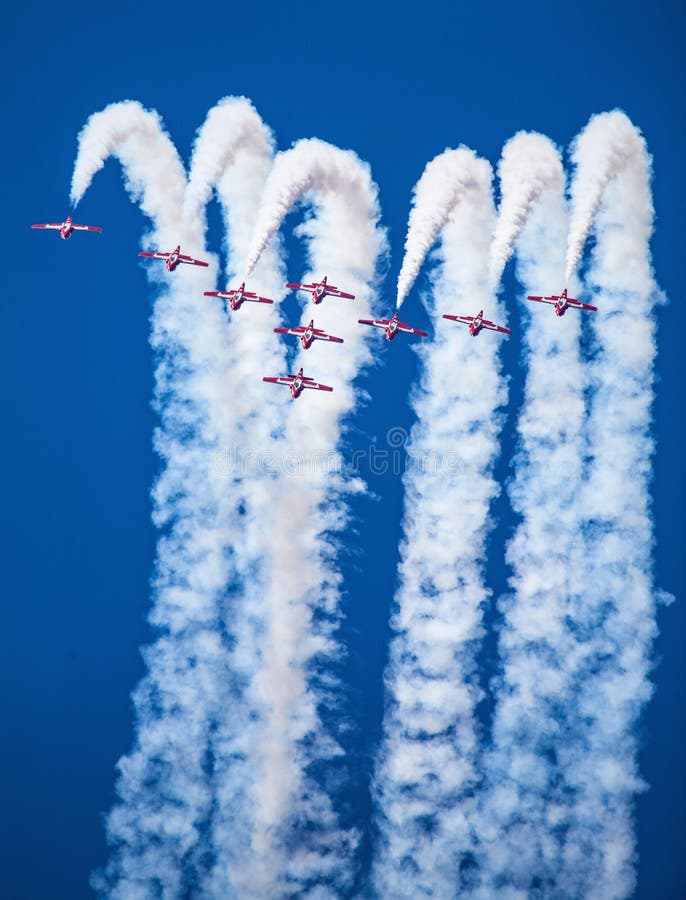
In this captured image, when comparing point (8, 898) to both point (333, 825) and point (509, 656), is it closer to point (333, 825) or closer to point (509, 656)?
point (333, 825)

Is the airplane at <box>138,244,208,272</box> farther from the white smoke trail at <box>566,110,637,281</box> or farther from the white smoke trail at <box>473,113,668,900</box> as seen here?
the white smoke trail at <box>566,110,637,281</box>

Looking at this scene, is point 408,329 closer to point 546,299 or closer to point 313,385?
point 313,385

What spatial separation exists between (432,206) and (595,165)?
5962mm

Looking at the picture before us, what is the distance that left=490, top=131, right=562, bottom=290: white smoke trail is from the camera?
95.2 feet

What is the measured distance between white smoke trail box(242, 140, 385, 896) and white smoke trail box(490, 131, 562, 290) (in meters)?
4.46

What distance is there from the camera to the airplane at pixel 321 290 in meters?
29.6

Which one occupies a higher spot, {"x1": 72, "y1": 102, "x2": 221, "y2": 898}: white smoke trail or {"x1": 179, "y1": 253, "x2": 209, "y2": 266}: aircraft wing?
{"x1": 179, "y1": 253, "x2": 209, "y2": 266}: aircraft wing

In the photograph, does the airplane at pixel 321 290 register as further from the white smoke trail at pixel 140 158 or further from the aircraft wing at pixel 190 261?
the white smoke trail at pixel 140 158

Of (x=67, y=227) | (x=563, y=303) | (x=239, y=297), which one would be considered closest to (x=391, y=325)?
(x=239, y=297)

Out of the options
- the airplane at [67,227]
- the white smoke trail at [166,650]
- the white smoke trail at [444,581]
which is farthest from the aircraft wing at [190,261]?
the white smoke trail at [444,581]

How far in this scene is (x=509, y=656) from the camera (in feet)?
97.5

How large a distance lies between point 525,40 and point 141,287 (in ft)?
58.7

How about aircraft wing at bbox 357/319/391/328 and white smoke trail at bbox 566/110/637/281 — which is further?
aircraft wing at bbox 357/319/391/328

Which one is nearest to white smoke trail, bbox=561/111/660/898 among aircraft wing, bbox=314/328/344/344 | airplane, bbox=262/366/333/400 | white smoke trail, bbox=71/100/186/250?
aircraft wing, bbox=314/328/344/344
